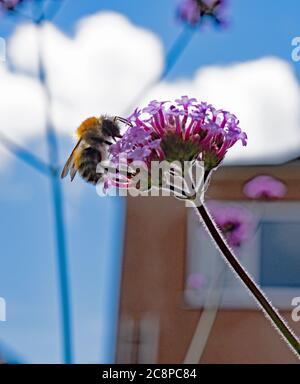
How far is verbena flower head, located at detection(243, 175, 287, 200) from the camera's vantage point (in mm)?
1507

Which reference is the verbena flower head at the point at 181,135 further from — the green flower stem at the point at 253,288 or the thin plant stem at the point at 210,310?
the thin plant stem at the point at 210,310

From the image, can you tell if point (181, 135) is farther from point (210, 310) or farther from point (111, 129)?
point (210, 310)

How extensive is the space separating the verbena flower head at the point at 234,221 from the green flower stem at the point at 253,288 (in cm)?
51

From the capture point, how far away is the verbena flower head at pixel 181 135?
2.42 feet

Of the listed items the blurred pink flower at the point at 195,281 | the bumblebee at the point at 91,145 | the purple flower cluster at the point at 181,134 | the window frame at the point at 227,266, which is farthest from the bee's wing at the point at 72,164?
the blurred pink flower at the point at 195,281

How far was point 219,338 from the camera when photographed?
1.57 m

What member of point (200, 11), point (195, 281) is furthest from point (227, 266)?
point (200, 11)

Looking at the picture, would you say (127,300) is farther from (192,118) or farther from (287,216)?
(192,118)

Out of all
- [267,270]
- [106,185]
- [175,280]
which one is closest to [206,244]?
[175,280]

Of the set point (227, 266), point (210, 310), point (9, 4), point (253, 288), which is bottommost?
point (210, 310)

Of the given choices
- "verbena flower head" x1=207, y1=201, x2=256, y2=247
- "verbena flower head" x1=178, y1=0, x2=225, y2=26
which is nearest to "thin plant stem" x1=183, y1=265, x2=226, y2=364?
"verbena flower head" x1=207, y1=201, x2=256, y2=247

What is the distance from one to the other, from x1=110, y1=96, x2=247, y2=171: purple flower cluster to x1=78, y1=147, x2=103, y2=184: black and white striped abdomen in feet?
0.63

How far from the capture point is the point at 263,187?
160cm

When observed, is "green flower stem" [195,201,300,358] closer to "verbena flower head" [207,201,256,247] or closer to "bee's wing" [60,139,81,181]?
"bee's wing" [60,139,81,181]
